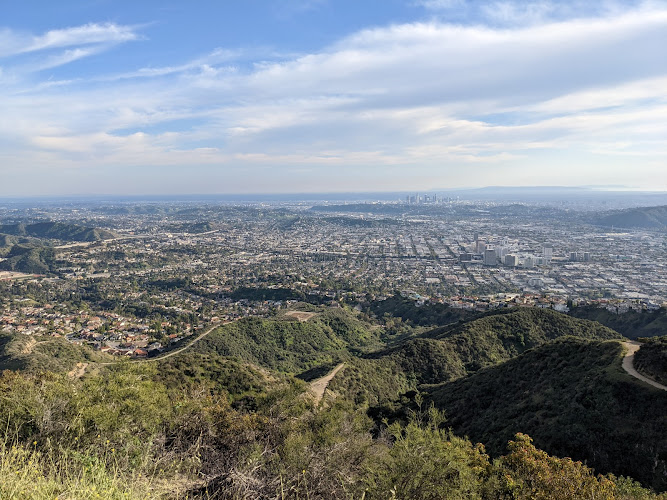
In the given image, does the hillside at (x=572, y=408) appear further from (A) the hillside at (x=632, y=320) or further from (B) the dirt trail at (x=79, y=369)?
(B) the dirt trail at (x=79, y=369)

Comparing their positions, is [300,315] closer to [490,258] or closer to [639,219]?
[490,258]

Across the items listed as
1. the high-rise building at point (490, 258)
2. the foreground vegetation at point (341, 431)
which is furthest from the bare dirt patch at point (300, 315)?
the high-rise building at point (490, 258)

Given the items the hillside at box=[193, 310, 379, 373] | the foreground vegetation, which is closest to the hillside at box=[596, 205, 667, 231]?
the hillside at box=[193, 310, 379, 373]

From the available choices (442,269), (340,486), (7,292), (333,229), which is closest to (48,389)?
(340,486)

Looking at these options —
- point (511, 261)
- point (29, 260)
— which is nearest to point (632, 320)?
point (511, 261)

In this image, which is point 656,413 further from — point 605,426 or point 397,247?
point 397,247

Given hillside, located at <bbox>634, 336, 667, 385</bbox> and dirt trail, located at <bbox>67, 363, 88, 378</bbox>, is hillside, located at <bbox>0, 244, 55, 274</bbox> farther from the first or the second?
hillside, located at <bbox>634, 336, 667, 385</bbox>
